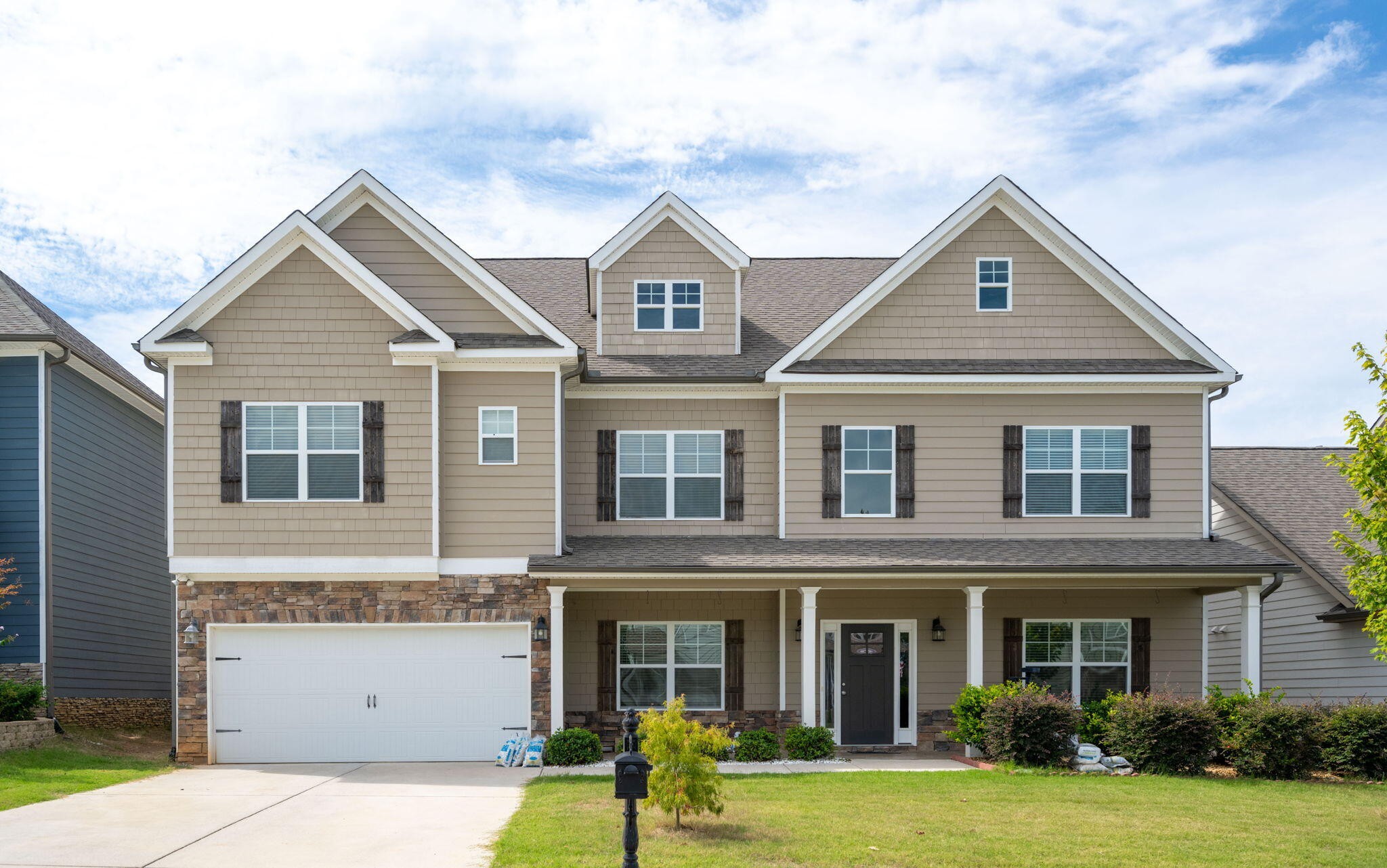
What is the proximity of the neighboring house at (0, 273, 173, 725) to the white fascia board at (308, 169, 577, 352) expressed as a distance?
443 centimetres

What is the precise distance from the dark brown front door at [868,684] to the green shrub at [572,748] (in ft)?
13.3

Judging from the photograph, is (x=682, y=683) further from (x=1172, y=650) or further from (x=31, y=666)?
(x=31, y=666)

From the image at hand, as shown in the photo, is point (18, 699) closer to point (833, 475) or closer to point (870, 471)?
point (833, 475)

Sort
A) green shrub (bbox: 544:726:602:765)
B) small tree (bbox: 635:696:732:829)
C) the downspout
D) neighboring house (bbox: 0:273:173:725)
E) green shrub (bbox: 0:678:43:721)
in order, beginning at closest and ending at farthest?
small tree (bbox: 635:696:732:829)
green shrub (bbox: 0:678:43:721)
green shrub (bbox: 544:726:602:765)
the downspout
neighboring house (bbox: 0:273:173:725)

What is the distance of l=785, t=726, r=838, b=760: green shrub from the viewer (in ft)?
52.3

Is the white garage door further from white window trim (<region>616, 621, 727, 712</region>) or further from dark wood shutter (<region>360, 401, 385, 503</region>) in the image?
dark wood shutter (<region>360, 401, 385, 503</region>)

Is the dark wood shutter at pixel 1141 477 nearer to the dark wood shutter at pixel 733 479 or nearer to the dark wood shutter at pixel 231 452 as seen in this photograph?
the dark wood shutter at pixel 733 479

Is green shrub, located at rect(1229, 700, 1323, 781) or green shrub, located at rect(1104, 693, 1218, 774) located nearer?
green shrub, located at rect(1229, 700, 1323, 781)

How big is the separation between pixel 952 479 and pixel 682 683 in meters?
5.06

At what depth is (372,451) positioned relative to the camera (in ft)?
52.4

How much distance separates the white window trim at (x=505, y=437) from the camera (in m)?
16.4

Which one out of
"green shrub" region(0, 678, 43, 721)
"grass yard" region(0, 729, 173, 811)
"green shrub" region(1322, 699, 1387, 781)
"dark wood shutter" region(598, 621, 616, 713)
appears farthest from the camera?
"dark wood shutter" region(598, 621, 616, 713)

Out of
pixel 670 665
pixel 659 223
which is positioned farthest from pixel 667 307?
pixel 670 665

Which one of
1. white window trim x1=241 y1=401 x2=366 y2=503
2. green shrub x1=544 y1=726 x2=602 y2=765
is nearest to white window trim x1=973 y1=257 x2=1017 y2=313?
green shrub x1=544 y1=726 x2=602 y2=765
